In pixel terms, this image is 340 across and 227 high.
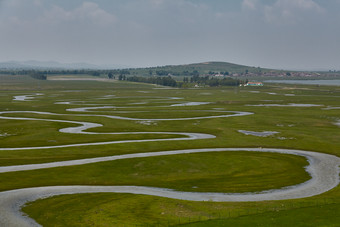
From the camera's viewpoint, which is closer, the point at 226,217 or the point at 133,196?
the point at 226,217

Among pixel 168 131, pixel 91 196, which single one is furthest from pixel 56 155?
pixel 168 131

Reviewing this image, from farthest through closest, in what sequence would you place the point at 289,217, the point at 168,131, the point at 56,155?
the point at 168,131 < the point at 56,155 < the point at 289,217

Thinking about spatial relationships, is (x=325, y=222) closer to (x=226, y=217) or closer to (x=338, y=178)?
(x=226, y=217)

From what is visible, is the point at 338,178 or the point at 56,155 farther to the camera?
the point at 56,155

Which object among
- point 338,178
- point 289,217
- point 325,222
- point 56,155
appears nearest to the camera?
point 325,222

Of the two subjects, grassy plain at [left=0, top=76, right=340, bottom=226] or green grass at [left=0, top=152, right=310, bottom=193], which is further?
green grass at [left=0, top=152, right=310, bottom=193]

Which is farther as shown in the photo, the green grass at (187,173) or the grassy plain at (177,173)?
the green grass at (187,173)

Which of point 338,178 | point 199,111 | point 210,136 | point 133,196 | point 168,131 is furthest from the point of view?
point 199,111

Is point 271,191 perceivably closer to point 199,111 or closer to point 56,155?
point 56,155

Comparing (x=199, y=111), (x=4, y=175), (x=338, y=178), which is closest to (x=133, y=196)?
(x=4, y=175)
